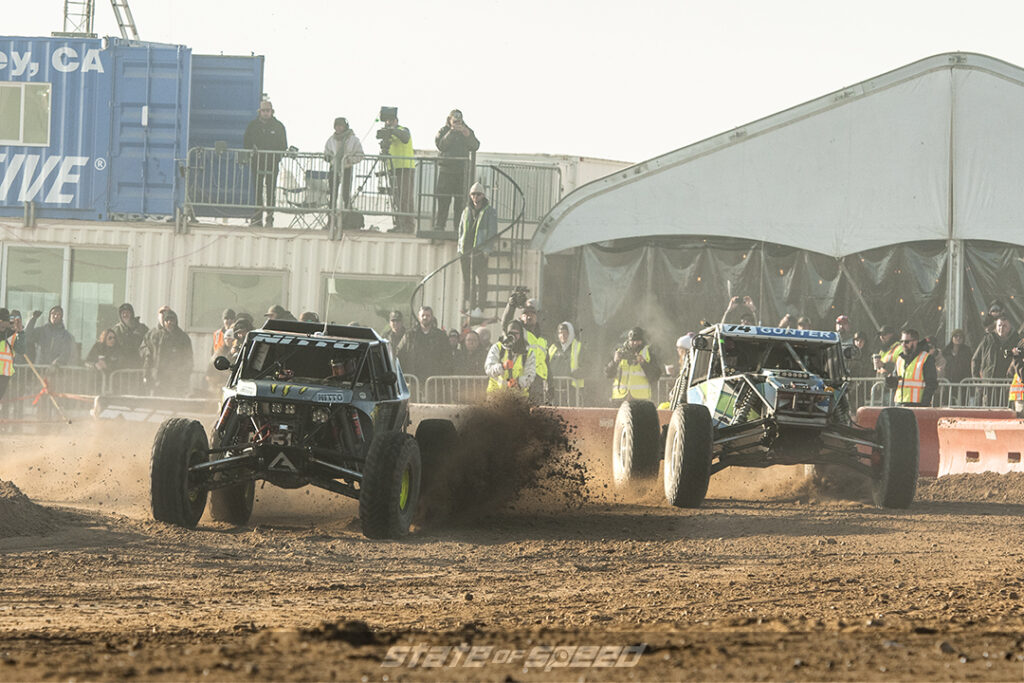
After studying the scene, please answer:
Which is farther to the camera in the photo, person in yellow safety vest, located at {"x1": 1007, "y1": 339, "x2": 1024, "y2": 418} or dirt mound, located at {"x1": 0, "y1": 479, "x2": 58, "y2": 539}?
person in yellow safety vest, located at {"x1": 1007, "y1": 339, "x2": 1024, "y2": 418}

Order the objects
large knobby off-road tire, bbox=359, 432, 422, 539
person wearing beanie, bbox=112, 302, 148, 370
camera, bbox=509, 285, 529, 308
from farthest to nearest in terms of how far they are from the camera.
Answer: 1. person wearing beanie, bbox=112, 302, 148, 370
2. camera, bbox=509, 285, 529, 308
3. large knobby off-road tire, bbox=359, 432, 422, 539

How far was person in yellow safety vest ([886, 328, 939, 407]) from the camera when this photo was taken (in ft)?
54.9

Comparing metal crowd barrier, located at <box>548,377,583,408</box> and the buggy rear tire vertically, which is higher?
metal crowd barrier, located at <box>548,377,583,408</box>

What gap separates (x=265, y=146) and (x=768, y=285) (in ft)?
27.7

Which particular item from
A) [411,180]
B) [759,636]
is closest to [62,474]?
[411,180]

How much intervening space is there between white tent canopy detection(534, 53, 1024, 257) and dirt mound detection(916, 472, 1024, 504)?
6.95m

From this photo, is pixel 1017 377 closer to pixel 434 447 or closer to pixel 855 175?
pixel 855 175

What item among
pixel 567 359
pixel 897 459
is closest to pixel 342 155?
pixel 567 359

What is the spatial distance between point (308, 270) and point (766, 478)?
9741 mm

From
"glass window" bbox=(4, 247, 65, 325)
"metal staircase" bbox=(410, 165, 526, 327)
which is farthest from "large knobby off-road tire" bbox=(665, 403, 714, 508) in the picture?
"glass window" bbox=(4, 247, 65, 325)

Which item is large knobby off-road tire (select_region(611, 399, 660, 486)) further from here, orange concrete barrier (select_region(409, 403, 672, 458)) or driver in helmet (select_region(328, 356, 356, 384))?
driver in helmet (select_region(328, 356, 356, 384))

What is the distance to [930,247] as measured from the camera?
20.6 m

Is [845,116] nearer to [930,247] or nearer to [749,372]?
[930,247]

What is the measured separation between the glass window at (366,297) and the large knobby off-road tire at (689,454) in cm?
1058
